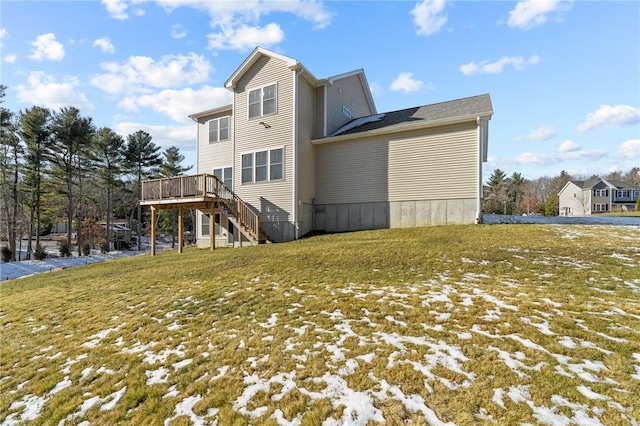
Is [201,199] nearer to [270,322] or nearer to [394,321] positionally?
[270,322]

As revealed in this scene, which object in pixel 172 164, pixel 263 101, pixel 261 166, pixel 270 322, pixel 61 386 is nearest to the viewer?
pixel 61 386

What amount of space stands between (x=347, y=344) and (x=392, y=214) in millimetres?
9711

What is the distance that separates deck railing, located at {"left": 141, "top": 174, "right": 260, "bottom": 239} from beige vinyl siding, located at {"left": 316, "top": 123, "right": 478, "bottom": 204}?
11.1 feet

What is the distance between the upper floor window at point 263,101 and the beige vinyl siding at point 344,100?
8.93 ft

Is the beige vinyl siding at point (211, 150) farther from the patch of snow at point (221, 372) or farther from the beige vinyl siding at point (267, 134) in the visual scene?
the patch of snow at point (221, 372)

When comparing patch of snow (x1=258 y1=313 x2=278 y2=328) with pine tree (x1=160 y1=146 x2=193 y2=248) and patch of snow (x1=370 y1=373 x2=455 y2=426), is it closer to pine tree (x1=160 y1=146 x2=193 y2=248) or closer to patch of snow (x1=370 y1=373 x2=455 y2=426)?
patch of snow (x1=370 y1=373 x2=455 y2=426)

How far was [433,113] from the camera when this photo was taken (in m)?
13.4

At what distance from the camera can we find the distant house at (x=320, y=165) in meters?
12.0

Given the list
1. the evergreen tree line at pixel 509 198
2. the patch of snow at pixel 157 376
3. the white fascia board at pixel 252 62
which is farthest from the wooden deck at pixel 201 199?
the evergreen tree line at pixel 509 198

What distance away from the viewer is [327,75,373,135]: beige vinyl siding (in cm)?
1512

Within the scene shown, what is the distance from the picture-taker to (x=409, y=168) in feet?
41.5

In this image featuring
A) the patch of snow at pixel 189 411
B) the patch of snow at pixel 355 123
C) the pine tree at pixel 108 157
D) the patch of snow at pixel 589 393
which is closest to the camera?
the patch of snow at pixel 589 393

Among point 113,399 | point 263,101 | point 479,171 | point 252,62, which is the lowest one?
point 113,399

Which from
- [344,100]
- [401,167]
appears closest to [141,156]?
[344,100]
